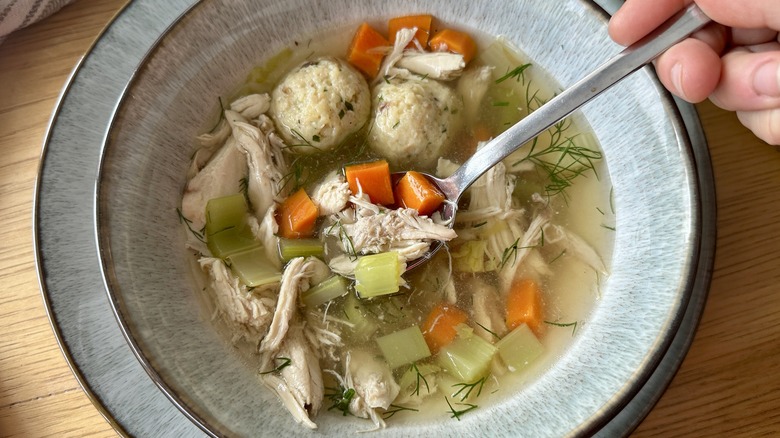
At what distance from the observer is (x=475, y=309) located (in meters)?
1.63

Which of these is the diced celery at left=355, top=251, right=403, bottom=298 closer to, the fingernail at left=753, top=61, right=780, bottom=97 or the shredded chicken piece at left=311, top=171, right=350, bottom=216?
the shredded chicken piece at left=311, top=171, right=350, bottom=216

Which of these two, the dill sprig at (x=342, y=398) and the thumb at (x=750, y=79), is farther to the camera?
the dill sprig at (x=342, y=398)

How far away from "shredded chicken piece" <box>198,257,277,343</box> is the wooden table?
1.27ft

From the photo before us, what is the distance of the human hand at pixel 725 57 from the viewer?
49.9 inches

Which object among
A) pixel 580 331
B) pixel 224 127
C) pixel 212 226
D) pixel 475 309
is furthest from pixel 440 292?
pixel 224 127

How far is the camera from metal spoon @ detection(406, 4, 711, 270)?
136 centimetres

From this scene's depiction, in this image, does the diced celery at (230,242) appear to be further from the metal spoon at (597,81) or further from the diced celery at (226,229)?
the metal spoon at (597,81)

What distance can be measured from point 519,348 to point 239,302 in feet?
2.34

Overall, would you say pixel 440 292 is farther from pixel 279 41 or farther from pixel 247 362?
pixel 279 41

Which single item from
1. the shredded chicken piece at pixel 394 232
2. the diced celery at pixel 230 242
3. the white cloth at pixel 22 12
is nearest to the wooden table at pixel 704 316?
the white cloth at pixel 22 12

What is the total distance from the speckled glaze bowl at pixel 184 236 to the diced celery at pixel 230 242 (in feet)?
0.27

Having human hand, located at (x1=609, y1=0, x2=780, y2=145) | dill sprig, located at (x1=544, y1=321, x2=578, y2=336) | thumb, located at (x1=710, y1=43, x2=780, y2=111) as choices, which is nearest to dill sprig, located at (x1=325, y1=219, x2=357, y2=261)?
dill sprig, located at (x1=544, y1=321, x2=578, y2=336)

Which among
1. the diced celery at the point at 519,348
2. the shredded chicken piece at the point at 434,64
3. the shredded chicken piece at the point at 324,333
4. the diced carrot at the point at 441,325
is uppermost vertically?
the shredded chicken piece at the point at 434,64

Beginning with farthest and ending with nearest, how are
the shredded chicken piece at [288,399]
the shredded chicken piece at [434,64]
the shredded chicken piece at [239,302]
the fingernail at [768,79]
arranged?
the shredded chicken piece at [434,64] < the shredded chicken piece at [239,302] < the shredded chicken piece at [288,399] < the fingernail at [768,79]
